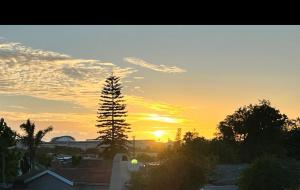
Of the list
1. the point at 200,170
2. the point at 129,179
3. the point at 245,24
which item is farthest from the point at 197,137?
the point at 245,24

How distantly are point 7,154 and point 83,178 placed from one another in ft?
18.8

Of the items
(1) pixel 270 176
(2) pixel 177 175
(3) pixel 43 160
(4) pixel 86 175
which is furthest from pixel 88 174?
(3) pixel 43 160

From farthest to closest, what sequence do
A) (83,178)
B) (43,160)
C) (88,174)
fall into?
(43,160)
(88,174)
(83,178)

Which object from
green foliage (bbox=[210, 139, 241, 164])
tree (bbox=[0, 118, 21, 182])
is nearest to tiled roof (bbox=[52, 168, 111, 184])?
tree (bbox=[0, 118, 21, 182])

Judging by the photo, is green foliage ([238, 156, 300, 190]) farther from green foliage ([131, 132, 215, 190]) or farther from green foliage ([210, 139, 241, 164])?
green foliage ([210, 139, 241, 164])

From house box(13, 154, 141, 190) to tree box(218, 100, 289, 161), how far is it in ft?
62.2

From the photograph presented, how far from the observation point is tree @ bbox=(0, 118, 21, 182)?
1348 inches

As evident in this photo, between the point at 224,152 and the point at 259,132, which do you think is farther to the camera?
the point at 259,132

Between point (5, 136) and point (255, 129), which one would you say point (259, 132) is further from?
point (5, 136)

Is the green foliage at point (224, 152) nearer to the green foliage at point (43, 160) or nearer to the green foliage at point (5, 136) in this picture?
the green foliage at point (43, 160)

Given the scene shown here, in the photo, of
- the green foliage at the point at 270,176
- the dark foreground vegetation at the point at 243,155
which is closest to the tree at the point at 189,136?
the dark foreground vegetation at the point at 243,155

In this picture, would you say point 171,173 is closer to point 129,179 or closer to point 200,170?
point 200,170

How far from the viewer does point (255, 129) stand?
5250 centimetres
